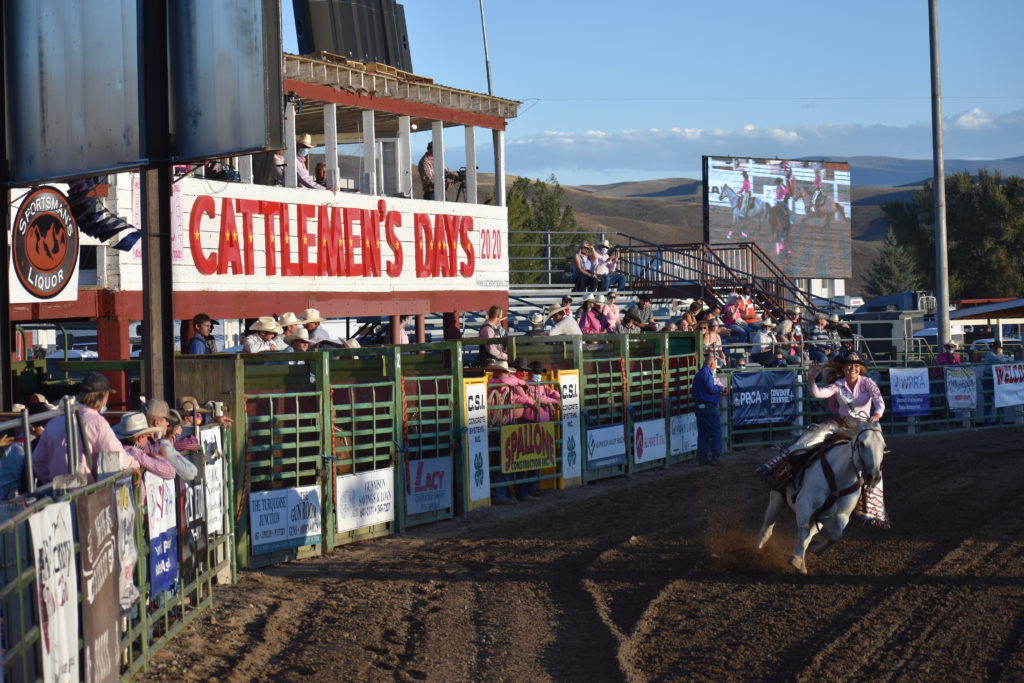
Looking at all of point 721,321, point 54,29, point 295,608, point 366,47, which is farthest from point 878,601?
point 721,321

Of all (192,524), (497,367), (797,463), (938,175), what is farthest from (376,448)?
(938,175)

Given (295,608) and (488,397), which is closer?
(295,608)

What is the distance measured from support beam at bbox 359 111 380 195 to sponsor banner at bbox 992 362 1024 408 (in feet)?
44.2

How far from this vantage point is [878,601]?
30.6ft

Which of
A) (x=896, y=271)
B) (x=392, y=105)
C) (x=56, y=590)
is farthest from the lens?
(x=896, y=271)

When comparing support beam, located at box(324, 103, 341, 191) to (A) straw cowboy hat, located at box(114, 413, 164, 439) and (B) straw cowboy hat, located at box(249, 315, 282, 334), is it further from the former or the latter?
(A) straw cowboy hat, located at box(114, 413, 164, 439)

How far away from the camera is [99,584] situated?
654 centimetres

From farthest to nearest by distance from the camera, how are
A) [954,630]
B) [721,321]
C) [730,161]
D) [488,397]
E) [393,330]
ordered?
[730,161] < [721,321] < [393,330] < [488,397] < [954,630]

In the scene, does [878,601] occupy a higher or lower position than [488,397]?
lower

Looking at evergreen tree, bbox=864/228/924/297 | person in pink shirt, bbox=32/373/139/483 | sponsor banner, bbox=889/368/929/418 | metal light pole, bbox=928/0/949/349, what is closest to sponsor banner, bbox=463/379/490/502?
person in pink shirt, bbox=32/373/139/483

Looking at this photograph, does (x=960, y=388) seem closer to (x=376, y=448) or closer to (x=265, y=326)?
(x=376, y=448)

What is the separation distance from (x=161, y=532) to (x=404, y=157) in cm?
1250

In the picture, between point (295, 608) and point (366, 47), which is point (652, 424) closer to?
point (366, 47)

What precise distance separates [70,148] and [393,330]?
987 cm
